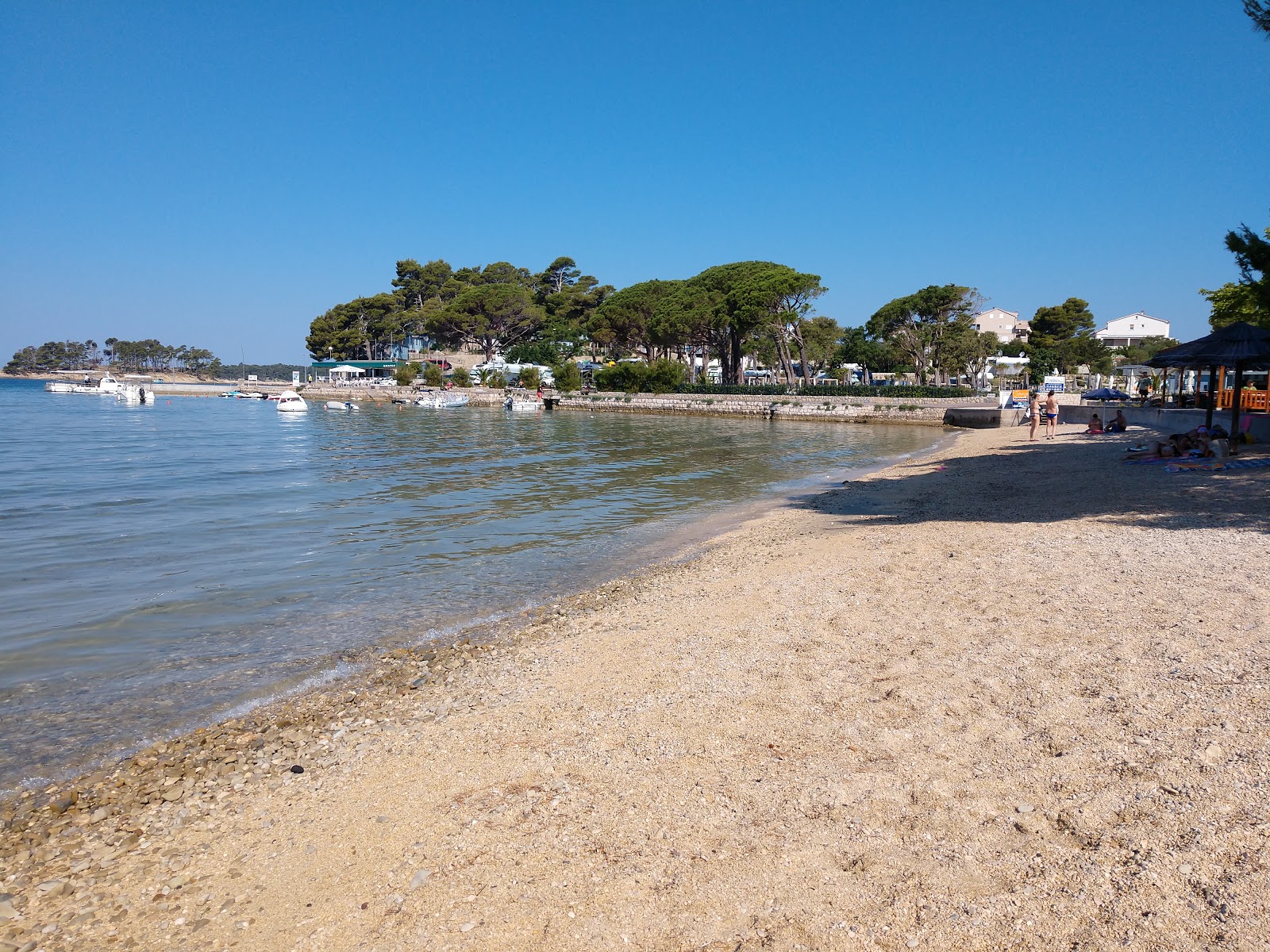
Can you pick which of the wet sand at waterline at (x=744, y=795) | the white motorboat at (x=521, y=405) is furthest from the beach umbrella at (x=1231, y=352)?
the white motorboat at (x=521, y=405)

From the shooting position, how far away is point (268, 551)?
11219mm

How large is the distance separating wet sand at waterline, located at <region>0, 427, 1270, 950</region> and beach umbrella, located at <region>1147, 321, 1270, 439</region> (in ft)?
31.5

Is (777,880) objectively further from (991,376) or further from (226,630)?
(991,376)

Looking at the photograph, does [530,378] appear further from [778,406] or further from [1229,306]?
[1229,306]

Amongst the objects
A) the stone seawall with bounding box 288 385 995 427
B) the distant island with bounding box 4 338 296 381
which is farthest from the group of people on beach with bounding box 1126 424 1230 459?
the distant island with bounding box 4 338 296 381

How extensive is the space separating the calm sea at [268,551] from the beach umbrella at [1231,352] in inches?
309

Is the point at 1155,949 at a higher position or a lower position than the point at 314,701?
higher

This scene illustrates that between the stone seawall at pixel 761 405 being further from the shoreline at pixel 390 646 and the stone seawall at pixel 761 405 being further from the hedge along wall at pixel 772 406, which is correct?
the shoreline at pixel 390 646

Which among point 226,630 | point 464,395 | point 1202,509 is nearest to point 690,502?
point 1202,509

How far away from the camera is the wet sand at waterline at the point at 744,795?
9.42 feet

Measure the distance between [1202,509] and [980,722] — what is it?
7.53 metres

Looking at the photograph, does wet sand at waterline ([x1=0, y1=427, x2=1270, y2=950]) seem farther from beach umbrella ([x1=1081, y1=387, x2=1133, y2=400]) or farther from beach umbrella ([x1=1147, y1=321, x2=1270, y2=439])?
beach umbrella ([x1=1081, y1=387, x2=1133, y2=400])

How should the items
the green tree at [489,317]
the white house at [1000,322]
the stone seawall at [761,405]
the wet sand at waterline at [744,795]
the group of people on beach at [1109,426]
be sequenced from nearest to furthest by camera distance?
1. the wet sand at waterline at [744,795]
2. the group of people on beach at [1109,426]
3. the stone seawall at [761,405]
4. the green tree at [489,317]
5. the white house at [1000,322]

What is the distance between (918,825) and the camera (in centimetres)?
331
